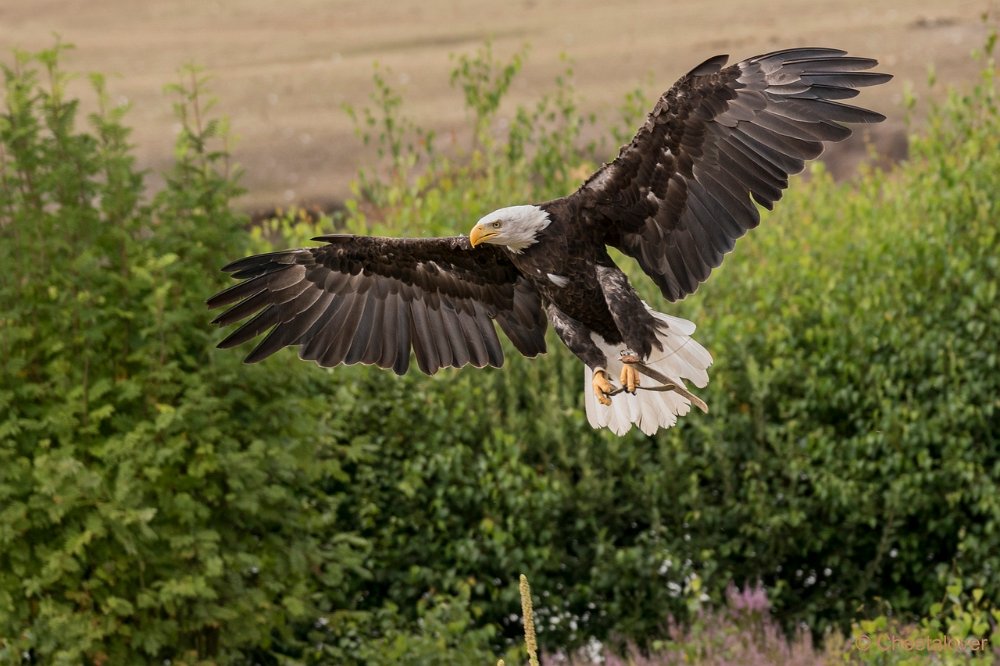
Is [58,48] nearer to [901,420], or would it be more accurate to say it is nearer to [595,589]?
[595,589]

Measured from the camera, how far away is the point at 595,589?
7680 millimetres

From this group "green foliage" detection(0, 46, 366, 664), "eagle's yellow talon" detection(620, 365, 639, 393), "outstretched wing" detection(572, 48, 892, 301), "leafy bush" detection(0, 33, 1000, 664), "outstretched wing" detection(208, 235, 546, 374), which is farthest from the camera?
"leafy bush" detection(0, 33, 1000, 664)

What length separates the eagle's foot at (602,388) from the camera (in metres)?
A: 4.75

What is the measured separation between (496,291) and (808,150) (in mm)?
1450

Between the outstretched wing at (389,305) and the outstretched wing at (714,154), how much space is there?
0.76 metres

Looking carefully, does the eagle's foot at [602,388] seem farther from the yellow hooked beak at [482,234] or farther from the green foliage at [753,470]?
the green foliage at [753,470]

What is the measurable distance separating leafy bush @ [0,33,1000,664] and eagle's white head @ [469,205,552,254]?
5.87ft

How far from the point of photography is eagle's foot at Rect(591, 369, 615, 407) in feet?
15.6

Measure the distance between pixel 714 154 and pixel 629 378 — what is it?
2.70 feet

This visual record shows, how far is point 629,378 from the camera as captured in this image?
4648 mm

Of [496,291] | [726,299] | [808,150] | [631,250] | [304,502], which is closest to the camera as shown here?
[808,150]

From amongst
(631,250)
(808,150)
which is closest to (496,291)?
(631,250)

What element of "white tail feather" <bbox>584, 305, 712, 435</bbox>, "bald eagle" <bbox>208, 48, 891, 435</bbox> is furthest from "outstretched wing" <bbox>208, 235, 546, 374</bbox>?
"white tail feather" <bbox>584, 305, 712, 435</bbox>

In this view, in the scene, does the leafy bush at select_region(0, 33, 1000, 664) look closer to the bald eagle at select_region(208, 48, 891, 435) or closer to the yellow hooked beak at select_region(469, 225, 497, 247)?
the bald eagle at select_region(208, 48, 891, 435)
